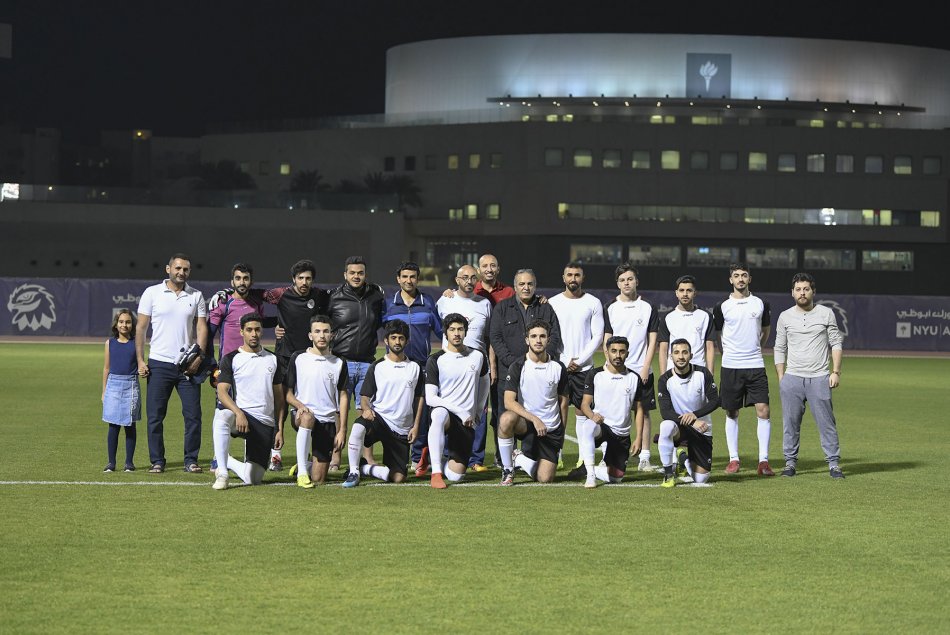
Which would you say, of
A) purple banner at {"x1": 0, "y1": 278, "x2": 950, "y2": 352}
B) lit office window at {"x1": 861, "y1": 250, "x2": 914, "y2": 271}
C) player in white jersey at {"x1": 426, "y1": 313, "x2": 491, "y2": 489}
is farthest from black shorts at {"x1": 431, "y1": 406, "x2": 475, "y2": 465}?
lit office window at {"x1": 861, "y1": 250, "x2": 914, "y2": 271}

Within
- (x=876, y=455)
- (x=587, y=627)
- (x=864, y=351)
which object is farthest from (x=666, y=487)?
(x=864, y=351)

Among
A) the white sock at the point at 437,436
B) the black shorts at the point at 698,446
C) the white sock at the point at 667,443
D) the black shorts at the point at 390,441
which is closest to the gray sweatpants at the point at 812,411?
the black shorts at the point at 698,446

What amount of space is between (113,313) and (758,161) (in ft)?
174

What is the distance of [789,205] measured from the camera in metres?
86.5

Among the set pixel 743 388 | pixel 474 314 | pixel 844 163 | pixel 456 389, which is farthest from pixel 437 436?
pixel 844 163

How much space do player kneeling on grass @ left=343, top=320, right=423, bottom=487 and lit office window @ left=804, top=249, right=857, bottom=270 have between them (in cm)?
7798

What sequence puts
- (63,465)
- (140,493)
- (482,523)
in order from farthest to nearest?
(63,465), (140,493), (482,523)

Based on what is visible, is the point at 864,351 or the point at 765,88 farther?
the point at 765,88

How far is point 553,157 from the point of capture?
283 ft

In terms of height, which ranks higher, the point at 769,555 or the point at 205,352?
the point at 205,352

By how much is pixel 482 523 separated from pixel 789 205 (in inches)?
3096

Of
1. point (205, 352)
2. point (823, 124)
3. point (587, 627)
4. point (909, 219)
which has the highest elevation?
point (823, 124)

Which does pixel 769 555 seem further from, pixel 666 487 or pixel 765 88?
pixel 765 88

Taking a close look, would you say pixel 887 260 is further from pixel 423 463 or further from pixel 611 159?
pixel 423 463
